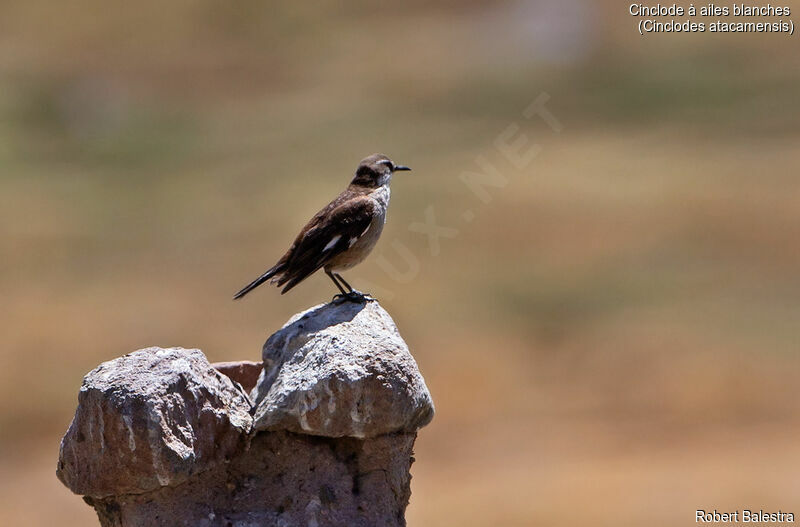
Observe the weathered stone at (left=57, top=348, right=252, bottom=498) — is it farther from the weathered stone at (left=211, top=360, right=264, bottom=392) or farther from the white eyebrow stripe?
the white eyebrow stripe

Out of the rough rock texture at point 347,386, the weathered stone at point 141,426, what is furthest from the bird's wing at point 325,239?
the weathered stone at point 141,426

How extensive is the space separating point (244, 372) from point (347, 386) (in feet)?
6.11

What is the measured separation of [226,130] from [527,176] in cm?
1456

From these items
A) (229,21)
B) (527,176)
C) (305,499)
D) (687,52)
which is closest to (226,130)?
(229,21)

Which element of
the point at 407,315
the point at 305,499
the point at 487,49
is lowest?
the point at 305,499

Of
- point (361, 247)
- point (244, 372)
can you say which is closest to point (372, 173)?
point (361, 247)

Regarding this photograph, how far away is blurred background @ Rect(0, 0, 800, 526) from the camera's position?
3334 cm

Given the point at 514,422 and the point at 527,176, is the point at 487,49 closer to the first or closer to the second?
the point at 527,176

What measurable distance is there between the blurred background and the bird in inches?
671

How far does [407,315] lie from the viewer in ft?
127

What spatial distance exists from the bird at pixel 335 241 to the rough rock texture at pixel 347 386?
1352mm

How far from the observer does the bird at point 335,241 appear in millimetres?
10914

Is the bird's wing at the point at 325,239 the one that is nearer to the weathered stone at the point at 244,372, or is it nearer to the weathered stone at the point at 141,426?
the weathered stone at the point at 244,372

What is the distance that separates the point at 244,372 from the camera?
10.6 m
